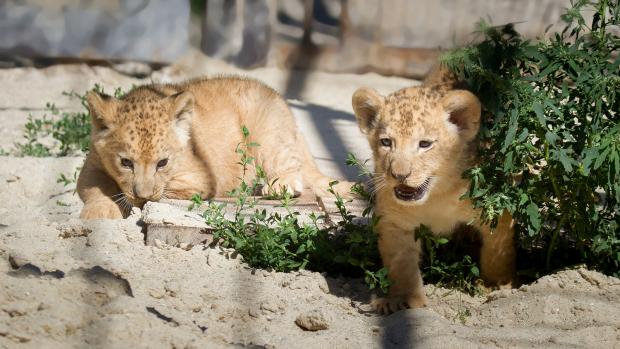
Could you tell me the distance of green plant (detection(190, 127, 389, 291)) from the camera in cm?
523

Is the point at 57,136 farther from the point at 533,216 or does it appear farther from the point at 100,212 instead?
the point at 533,216

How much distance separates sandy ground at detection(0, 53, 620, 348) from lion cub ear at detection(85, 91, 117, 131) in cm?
69

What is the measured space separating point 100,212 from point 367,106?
201cm

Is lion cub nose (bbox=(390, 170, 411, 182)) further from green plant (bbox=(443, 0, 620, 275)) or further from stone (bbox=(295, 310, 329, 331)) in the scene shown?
stone (bbox=(295, 310, 329, 331))

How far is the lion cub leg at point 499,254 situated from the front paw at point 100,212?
2.48m

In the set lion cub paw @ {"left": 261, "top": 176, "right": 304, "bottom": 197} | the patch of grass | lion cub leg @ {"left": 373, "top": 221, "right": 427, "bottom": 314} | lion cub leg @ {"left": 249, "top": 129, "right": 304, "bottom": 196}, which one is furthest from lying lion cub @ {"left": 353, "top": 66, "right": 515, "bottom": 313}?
lion cub leg @ {"left": 249, "top": 129, "right": 304, "bottom": 196}

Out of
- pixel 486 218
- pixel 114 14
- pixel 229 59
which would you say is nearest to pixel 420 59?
pixel 229 59

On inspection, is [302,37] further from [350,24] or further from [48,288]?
[48,288]

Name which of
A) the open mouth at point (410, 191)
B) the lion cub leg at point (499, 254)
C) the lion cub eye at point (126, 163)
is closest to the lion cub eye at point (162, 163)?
the lion cub eye at point (126, 163)

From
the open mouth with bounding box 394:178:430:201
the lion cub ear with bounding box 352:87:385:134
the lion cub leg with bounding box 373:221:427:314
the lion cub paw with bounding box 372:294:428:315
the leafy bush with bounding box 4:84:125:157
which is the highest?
the leafy bush with bounding box 4:84:125:157

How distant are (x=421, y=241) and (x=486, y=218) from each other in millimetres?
705

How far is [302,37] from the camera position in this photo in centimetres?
1239

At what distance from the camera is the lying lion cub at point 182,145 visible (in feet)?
20.5

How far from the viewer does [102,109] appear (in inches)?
248
